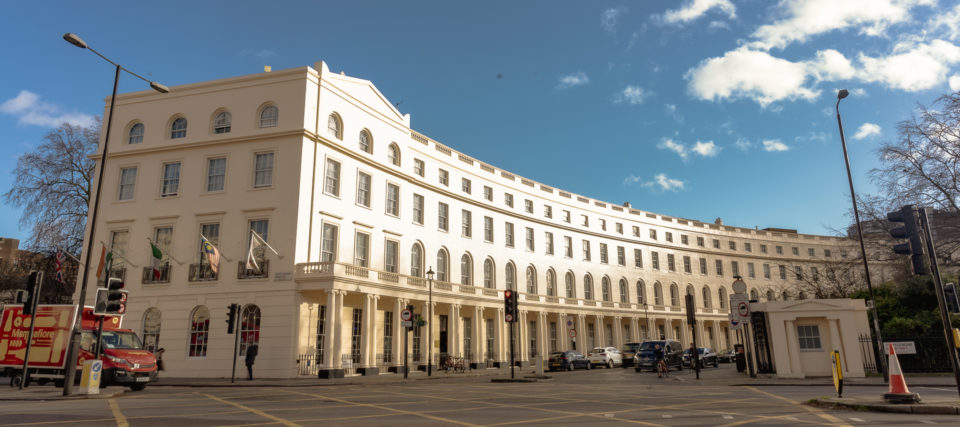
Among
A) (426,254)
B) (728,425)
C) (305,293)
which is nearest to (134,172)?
(305,293)

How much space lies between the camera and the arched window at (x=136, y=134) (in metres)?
31.2

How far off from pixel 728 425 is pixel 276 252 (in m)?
A: 22.8

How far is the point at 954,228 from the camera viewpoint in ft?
77.0

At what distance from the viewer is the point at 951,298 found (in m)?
11.1

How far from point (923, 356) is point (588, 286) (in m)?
31.1

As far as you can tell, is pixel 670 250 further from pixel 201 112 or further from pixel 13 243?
pixel 13 243

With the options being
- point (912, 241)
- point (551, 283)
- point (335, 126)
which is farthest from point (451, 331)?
point (912, 241)

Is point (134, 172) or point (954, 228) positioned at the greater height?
point (134, 172)

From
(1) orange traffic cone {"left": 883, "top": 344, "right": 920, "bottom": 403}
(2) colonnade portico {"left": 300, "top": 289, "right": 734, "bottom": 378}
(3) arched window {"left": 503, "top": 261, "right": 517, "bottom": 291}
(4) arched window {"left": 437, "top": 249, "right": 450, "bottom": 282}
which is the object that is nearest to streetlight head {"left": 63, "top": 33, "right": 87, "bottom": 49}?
(2) colonnade portico {"left": 300, "top": 289, "right": 734, "bottom": 378}

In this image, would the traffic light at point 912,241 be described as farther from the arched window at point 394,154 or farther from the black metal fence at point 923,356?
the arched window at point 394,154

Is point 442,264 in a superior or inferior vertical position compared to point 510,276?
superior

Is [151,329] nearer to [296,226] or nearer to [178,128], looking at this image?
[296,226]

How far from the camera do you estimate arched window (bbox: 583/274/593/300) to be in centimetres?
5169

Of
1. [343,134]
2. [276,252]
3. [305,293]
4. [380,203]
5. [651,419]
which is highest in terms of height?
[343,134]
